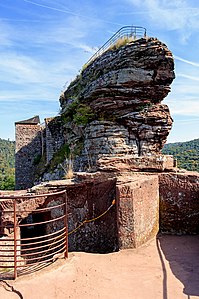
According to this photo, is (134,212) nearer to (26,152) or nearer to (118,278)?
(118,278)

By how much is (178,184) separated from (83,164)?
12.3m

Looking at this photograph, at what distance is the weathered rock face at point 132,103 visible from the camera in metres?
18.6

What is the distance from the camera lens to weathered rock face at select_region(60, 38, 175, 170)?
18.6 meters

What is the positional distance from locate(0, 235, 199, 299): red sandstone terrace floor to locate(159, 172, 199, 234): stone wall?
4.08 ft

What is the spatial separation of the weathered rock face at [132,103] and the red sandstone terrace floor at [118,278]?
13.0 m

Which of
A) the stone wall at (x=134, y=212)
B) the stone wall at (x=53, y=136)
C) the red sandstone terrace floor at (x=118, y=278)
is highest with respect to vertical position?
the stone wall at (x=53, y=136)

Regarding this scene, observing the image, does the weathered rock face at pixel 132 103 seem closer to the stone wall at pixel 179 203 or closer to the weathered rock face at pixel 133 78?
the weathered rock face at pixel 133 78

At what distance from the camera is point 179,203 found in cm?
701

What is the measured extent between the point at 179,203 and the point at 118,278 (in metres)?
3.13

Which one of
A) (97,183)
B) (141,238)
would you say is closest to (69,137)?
(97,183)

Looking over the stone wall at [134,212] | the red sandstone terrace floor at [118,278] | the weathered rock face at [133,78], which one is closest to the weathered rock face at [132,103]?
the weathered rock face at [133,78]

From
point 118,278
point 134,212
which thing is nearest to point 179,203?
point 134,212

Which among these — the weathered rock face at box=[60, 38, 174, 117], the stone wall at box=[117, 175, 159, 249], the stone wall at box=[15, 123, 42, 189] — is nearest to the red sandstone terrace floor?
the stone wall at box=[117, 175, 159, 249]

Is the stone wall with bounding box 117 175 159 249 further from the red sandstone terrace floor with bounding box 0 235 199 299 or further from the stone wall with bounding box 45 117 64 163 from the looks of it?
the stone wall with bounding box 45 117 64 163
